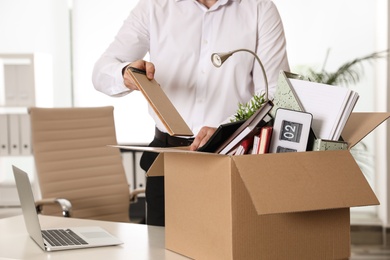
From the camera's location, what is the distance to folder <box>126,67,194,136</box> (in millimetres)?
1709

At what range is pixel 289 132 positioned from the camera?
163cm

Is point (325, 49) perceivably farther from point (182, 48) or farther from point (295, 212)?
point (295, 212)

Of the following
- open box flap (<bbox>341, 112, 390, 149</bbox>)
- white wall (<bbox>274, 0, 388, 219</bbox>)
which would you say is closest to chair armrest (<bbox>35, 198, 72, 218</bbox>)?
open box flap (<bbox>341, 112, 390, 149</bbox>)

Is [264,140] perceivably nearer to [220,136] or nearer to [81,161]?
[220,136]

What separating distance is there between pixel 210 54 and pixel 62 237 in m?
0.88

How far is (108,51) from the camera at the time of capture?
2.52 meters

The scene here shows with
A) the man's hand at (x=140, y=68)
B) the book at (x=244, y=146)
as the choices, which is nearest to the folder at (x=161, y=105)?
the man's hand at (x=140, y=68)

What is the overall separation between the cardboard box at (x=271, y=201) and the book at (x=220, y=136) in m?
0.05

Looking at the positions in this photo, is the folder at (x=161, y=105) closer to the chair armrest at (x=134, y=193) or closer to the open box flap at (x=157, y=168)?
the open box flap at (x=157, y=168)

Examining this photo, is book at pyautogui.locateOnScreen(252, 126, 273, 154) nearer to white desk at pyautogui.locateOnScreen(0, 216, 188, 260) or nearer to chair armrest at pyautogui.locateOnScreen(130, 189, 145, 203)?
white desk at pyautogui.locateOnScreen(0, 216, 188, 260)

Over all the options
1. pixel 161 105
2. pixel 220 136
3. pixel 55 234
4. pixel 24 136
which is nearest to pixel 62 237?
pixel 55 234

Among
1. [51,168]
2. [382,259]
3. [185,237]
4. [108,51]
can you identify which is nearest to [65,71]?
[51,168]

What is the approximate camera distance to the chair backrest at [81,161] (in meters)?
3.43

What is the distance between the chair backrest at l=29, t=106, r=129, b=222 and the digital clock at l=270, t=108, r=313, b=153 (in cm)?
197
